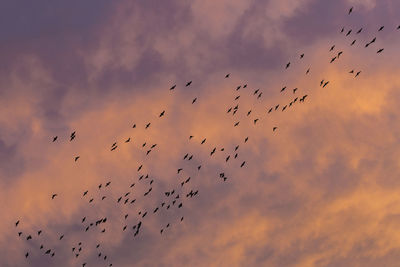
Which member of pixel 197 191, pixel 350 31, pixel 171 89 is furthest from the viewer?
pixel 197 191

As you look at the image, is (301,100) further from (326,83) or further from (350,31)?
(350,31)

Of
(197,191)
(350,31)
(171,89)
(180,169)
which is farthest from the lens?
(197,191)

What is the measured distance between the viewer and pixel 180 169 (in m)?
82.6

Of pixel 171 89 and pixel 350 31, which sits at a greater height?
pixel 171 89

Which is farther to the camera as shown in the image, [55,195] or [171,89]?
[55,195]

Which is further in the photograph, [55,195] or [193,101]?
[55,195]

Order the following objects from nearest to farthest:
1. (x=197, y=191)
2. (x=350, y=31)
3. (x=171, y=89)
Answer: (x=350, y=31), (x=171, y=89), (x=197, y=191)

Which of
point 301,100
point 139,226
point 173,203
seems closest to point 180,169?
point 173,203

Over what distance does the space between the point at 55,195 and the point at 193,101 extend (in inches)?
A: 867

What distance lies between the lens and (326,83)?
7869 centimetres

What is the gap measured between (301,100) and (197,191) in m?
18.0

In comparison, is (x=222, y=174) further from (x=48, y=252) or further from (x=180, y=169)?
(x=48, y=252)

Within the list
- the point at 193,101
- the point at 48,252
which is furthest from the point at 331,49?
the point at 48,252

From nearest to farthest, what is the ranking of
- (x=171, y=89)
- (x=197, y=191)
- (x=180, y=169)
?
(x=171, y=89), (x=180, y=169), (x=197, y=191)
